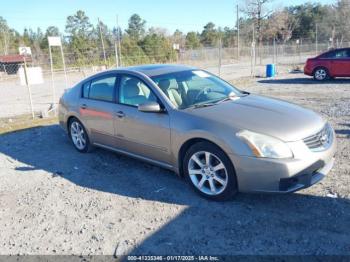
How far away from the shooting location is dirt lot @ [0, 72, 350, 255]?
3266 millimetres

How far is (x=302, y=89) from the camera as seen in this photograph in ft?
44.4

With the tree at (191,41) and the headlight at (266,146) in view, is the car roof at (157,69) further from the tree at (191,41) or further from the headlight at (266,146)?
the tree at (191,41)

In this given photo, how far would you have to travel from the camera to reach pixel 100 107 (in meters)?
5.47

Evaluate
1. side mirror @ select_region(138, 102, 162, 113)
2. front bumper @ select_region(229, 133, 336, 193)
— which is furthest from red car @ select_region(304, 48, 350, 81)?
side mirror @ select_region(138, 102, 162, 113)

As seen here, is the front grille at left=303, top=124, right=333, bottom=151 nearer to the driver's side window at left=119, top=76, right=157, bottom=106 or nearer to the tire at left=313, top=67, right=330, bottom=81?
the driver's side window at left=119, top=76, right=157, bottom=106

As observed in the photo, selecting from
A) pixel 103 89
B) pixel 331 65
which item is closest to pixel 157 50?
pixel 331 65

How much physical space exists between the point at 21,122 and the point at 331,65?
42.8 ft

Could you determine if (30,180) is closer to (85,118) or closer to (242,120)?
(85,118)

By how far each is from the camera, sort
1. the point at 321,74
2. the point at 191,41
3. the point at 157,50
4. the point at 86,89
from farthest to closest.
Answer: the point at 191,41 < the point at 157,50 < the point at 321,74 < the point at 86,89

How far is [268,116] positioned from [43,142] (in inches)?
195

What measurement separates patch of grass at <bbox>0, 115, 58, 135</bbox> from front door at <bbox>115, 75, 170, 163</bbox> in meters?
4.42

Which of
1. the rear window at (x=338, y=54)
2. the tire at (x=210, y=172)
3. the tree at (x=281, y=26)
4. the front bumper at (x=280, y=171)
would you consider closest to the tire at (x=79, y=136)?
the tire at (x=210, y=172)

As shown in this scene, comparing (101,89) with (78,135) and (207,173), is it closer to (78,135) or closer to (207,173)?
(78,135)

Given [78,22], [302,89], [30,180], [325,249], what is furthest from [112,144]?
[78,22]
